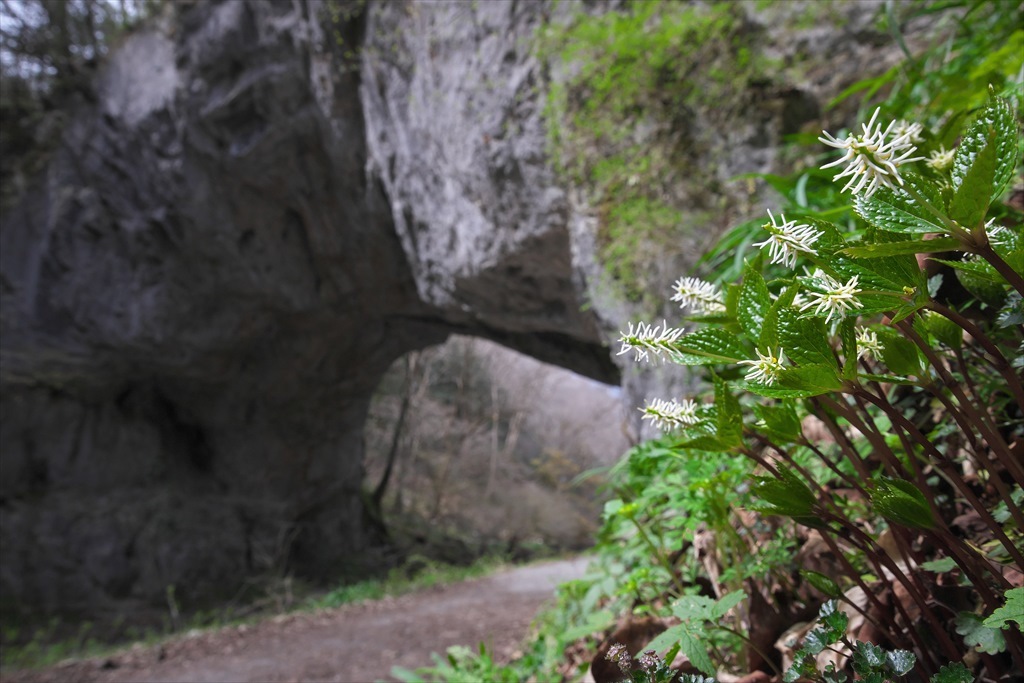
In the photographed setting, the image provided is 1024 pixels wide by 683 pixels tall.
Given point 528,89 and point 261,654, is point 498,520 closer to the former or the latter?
point 261,654

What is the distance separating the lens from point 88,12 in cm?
641

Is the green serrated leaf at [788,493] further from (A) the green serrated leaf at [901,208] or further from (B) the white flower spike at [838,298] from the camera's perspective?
(A) the green serrated leaf at [901,208]

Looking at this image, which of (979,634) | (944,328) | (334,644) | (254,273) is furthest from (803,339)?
(254,273)

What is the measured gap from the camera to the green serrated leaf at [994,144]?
1.44ft

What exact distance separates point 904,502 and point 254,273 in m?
7.18

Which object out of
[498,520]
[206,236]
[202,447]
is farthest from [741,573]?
[498,520]

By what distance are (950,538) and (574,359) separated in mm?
6288

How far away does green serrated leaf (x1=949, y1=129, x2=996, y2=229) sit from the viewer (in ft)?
1.42

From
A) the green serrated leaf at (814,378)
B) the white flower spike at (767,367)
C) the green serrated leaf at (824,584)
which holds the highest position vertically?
the white flower spike at (767,367)

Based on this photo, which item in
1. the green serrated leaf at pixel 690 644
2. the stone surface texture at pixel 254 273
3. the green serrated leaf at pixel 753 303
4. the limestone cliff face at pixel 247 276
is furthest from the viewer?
the limestone cliff face at pixel 247 276

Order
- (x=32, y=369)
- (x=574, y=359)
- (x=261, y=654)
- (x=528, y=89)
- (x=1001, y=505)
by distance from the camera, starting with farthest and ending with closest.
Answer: (x=574, y=359)
(x=32, y=369)
(x=528, y=89)
(x=261, y=654)
(x=1001, y=505)

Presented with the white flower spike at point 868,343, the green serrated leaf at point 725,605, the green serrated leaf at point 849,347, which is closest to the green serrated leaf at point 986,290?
the white flower spike at point 868,343

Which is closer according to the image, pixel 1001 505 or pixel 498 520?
pixel 1001 505

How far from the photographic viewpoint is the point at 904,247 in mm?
448
